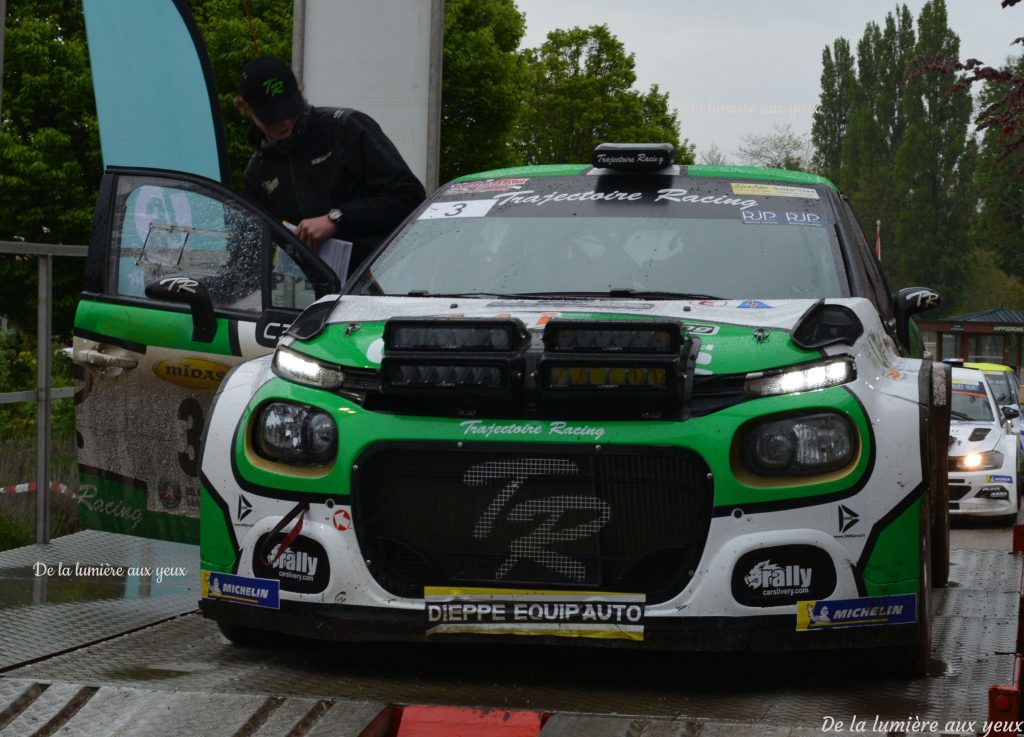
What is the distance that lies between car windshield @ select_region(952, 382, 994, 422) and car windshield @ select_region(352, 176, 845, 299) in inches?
504

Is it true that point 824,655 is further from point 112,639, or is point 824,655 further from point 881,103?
point 881,103

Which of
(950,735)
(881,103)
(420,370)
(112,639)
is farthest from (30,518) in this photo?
(881,103)

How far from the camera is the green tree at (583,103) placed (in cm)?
5716

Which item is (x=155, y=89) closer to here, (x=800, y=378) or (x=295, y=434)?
(x=295, y=434)

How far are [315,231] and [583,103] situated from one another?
169 ft

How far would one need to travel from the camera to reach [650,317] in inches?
188

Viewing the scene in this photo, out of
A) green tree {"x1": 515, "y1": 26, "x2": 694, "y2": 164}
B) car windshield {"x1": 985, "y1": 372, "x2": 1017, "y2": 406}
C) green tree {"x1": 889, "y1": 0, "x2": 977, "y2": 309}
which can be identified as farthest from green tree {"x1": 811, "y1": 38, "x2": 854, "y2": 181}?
car windshield {"x1": 985, "y1": 372, "x2": 1017, "y2": 406}

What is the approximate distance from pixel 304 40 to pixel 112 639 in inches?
212

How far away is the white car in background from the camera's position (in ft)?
55.3

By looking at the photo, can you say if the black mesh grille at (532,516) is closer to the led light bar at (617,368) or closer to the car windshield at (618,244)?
the led light bar at (617,368)

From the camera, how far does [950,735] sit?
3.84 metres

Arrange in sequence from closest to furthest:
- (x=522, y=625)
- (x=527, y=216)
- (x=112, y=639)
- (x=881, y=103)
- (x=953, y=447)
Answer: (x=522, y=625) → (x=112, y=639) → (x=527, y=216) → (x=953, y=447) → (x=881, y=103)

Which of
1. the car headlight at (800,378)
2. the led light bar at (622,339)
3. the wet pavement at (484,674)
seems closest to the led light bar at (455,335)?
the led light bar at (622,339)

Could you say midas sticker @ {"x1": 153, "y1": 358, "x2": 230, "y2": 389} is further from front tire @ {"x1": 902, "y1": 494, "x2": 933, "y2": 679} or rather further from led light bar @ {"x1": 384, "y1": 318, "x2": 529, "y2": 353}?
front tire @ {"x1": 902, "y1": 494, "x2": 933, "y2": 679}
